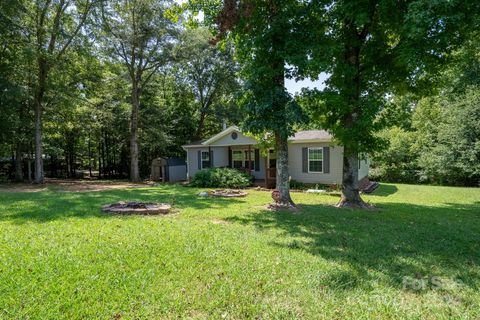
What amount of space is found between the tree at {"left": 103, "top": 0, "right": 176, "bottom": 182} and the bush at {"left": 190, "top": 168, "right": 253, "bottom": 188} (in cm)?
631

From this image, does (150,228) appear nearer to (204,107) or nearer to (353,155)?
(353,155)

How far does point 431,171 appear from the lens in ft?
60.3

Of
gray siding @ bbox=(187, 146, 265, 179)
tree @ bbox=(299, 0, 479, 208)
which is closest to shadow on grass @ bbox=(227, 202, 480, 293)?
tree @ bbox=(299, 0, 479, 208)

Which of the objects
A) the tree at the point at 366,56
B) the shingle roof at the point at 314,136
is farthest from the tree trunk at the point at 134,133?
the tree at the point at 366,56

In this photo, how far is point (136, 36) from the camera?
18141 mm

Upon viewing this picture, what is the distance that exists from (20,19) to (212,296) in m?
18.9

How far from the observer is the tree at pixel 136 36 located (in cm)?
1767

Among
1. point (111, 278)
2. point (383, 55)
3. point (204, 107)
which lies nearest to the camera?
point (111, 278)

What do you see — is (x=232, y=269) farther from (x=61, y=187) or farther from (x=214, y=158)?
(x=61, y=187)

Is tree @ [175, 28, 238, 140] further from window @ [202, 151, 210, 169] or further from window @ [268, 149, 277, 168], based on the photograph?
window @ [268, 149, 277, 168]

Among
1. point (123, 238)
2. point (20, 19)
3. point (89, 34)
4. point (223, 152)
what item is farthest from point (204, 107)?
point (123, 238)

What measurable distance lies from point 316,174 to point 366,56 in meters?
6.89

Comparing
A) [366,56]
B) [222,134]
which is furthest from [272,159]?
[366,56]

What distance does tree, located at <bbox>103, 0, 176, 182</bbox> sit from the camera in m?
17.7
